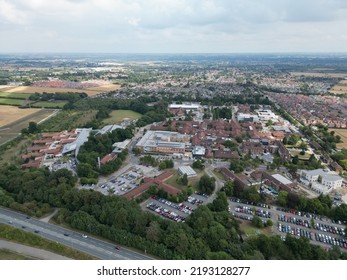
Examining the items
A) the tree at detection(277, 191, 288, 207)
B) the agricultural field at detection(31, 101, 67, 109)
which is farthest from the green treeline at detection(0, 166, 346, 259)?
the agricultural field at detection(31, 101, 67, 109)

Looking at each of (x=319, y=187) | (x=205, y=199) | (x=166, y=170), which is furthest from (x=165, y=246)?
(x=319, y=187)

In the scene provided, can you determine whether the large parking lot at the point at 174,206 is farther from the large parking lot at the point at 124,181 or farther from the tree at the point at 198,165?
the tree at the point at 198,165

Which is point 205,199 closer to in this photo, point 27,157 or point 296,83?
point 27,157

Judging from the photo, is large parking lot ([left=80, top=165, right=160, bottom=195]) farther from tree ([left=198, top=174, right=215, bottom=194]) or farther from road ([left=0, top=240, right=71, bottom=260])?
road ([left=0, top=240, right=71, bottom=260])

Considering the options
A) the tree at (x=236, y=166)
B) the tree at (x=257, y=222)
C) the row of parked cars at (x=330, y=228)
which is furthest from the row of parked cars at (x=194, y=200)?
the row of parked cars at (x=330, y=228)

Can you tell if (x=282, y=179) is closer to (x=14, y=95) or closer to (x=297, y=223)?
(x=297, y=223)

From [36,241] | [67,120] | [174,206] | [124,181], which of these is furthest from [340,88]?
[36,241]
